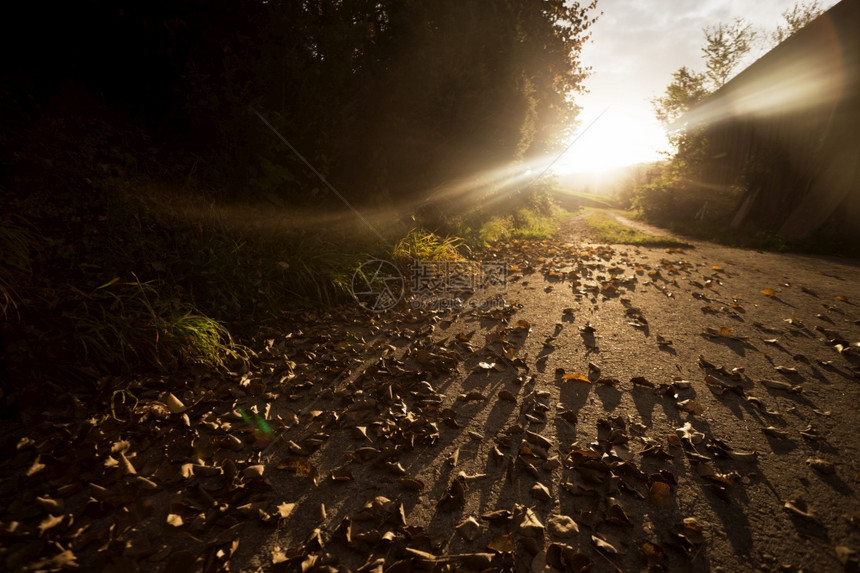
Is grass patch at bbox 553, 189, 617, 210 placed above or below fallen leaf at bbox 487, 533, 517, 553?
below

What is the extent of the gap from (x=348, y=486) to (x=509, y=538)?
0.85m

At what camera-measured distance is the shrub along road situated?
1479 mm

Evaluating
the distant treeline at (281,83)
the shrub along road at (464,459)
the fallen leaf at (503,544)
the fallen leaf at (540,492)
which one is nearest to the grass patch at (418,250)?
the distant treeline at (281,83)

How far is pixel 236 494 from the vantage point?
1.72 m

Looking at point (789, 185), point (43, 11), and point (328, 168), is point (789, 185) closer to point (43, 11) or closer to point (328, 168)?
point (328, 168)

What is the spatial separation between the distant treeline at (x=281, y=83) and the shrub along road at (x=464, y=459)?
248cm

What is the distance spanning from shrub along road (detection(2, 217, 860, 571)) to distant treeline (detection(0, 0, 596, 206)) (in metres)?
2.48

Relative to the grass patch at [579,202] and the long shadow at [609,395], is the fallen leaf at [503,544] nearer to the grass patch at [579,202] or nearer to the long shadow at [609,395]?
the long shadow at [609,395]

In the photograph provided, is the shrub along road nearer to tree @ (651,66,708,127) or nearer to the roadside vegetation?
the roadside vegetation

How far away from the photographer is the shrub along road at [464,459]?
1479mm

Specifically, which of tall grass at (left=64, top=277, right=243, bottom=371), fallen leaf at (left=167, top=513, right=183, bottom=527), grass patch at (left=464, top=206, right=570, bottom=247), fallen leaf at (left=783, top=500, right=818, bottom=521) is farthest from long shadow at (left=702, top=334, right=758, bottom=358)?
grass patch at (left=464, top=206, right=570, bottom=247)

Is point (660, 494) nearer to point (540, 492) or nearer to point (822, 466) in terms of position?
point (540, 492)

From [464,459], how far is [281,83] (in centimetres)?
475

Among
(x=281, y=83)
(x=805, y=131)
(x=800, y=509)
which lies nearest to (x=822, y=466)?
(x=800, y=509)
